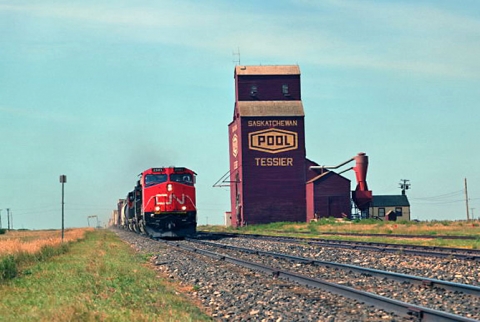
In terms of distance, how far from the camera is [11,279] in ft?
54.5

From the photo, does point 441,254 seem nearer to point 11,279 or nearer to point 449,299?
point 449,299

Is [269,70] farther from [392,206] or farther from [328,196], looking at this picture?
[392,206]

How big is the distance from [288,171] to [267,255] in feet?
152

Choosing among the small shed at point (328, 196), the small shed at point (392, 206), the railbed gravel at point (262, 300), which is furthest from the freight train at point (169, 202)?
the small shed at point (392, 206)

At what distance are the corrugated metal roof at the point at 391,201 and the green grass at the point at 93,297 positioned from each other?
96404 millimetres

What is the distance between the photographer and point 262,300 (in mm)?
11898

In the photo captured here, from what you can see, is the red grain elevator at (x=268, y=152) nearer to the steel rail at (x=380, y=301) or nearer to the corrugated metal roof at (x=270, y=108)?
the corrugated metal roof at (x=270, y=108)

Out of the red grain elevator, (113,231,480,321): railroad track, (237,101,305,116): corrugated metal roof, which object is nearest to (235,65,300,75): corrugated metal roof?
the red grain elevator

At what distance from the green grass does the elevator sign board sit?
166ft

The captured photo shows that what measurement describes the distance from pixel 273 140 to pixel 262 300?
57300 millimetres

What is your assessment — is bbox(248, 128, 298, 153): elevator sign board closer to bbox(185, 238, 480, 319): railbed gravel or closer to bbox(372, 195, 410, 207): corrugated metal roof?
bbox(372, 195, 410, 207): corrugated metal roof

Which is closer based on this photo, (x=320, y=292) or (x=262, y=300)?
(x=262, y=300)

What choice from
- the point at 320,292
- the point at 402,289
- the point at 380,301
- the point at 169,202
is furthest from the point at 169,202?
the point at 380,301

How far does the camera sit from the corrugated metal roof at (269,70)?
238 feet
